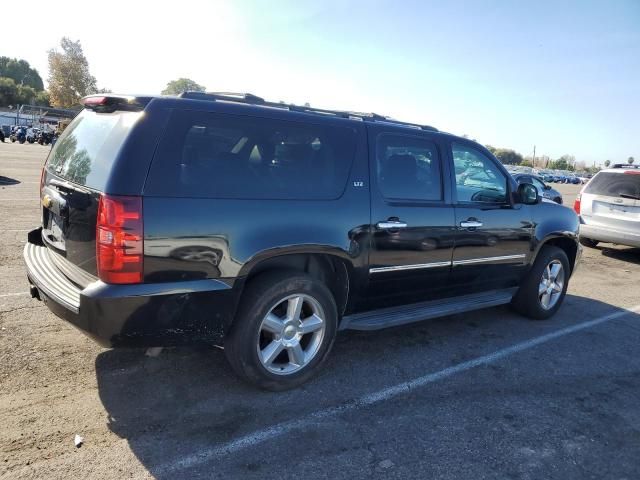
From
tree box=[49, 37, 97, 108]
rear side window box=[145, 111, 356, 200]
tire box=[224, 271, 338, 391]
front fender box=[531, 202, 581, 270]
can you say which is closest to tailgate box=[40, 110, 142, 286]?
rear side window box=[145, 111, 356, 200]

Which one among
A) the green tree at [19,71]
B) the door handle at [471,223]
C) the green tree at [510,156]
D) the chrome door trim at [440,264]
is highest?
the green tree at [19,71]

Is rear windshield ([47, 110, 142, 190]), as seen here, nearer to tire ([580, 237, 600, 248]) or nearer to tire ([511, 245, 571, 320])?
tire ([511, 245, 571, 320])

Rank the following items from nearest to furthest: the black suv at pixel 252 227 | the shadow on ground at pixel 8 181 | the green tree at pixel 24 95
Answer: the black suv at pixel 252 227 < the shadow on ground at pixel 8 181 < the green tree at pixel 24 95

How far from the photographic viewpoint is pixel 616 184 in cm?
930

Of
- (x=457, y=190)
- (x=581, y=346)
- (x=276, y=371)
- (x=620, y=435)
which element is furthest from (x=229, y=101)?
(x=581, y=346)

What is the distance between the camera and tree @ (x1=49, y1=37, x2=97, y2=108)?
84125 mm

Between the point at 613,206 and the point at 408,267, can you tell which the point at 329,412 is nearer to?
the point at 408,267

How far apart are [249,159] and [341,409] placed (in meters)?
1.74

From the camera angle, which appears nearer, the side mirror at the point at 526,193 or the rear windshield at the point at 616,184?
the side mirror at the point at 526,193

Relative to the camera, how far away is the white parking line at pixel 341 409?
2676 millimetres

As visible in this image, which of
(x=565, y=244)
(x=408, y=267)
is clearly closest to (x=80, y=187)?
(x=408, y=267)

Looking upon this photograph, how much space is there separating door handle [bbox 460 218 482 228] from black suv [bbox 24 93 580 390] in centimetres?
2

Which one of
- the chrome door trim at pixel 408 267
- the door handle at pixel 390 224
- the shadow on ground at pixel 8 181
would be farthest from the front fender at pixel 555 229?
the shadow on ground at pixel 8 181

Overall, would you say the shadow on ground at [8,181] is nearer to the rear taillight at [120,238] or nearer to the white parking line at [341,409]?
the rear taillight at [120,238]
